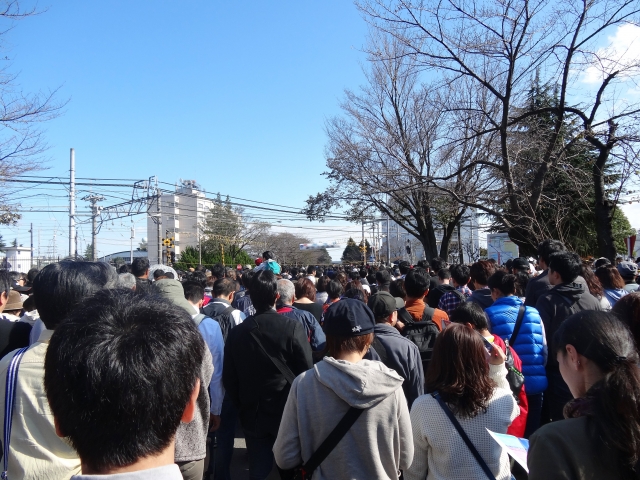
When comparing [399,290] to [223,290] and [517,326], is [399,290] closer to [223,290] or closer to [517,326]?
[517,326]

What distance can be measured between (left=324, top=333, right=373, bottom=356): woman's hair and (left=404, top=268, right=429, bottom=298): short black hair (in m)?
2.62

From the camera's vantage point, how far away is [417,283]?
5344 millimetres

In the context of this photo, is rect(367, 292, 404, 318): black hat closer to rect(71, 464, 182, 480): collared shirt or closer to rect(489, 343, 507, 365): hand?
rect(489, 343, 507, 365): hand

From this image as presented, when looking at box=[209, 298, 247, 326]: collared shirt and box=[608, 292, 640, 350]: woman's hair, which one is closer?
box=[608, 292, 640, 350]: woman's hair

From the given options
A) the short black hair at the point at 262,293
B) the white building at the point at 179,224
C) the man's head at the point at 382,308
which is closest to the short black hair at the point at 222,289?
the short black hair at the point at 262,293

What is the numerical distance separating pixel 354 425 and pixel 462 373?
26.0 inches

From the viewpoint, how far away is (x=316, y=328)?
17.0 ft

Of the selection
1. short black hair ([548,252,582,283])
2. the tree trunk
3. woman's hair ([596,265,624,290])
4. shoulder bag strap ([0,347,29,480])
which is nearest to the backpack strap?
short black hair ([548,252,582,283])

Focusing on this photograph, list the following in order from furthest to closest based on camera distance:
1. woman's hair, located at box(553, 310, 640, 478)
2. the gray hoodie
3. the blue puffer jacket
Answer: the blue puffer jacket, the gray hoodie, woman's hair, located at box(553, 310, 640, 478)

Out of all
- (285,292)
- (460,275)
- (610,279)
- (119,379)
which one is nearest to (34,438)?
(119,379)

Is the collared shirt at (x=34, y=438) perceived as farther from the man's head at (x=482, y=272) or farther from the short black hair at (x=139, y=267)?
the man's head at (x=482, y=272)

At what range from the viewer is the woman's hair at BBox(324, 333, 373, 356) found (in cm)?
278

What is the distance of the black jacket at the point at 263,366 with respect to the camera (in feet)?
12.7

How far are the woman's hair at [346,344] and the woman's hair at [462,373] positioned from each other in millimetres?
423
